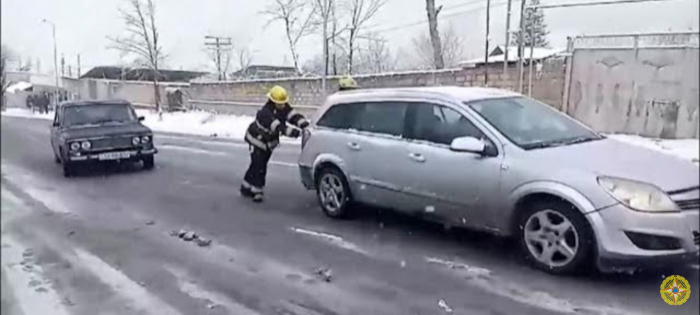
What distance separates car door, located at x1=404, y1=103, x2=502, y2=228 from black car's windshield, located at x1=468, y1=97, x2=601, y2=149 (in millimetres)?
151

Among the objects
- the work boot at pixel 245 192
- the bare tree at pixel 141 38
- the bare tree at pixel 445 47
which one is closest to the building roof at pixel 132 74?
the bare tree at pixel 141 38

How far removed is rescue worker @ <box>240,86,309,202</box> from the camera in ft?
7.61

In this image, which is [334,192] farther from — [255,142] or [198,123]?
[198,123]

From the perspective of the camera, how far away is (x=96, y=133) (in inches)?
80.9

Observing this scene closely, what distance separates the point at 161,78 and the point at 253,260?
5.93 feet

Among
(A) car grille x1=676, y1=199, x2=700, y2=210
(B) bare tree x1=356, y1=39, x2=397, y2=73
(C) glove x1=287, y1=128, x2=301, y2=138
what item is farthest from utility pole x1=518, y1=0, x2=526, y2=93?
(C) glove x1=287, y1=128, x2=301, y2=138

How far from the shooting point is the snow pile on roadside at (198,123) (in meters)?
2.07

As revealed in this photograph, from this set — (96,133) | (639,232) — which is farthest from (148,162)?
(639,232)

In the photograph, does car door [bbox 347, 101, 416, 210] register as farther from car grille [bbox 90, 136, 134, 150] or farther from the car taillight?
car grille [bbox 90, 136, 134, 150]

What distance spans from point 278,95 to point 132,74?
597 mm

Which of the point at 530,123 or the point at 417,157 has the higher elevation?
the point at 530,123

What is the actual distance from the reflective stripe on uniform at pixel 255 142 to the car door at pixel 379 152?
529 millimetres

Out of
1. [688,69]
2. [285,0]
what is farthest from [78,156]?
[688,69]

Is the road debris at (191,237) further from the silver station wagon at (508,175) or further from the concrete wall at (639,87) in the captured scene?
the concrete wall at (639,87)
